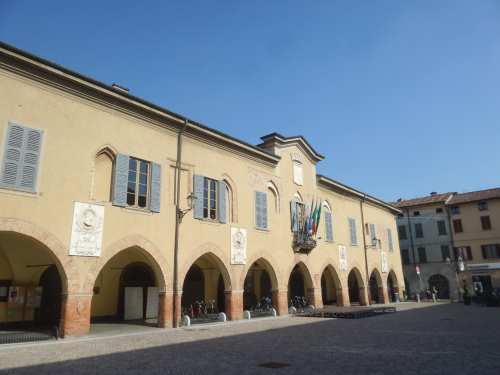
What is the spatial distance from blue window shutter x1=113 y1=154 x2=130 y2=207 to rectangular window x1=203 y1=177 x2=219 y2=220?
400 cm

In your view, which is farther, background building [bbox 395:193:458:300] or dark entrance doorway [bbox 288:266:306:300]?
background building [bbox 395:193:458:300]

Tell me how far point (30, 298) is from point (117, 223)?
215 inches

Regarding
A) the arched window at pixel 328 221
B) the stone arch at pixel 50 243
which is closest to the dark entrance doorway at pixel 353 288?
the arched window at pixel 328 221

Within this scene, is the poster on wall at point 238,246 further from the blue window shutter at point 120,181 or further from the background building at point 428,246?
the background building at point 428,246

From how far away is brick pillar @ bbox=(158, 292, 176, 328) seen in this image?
14.5 metres

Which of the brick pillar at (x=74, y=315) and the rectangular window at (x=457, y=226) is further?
the rectangular window at (x=457, y=226)

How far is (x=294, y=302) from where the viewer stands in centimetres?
2477

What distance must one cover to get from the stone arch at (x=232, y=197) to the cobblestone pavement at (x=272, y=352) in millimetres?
5693

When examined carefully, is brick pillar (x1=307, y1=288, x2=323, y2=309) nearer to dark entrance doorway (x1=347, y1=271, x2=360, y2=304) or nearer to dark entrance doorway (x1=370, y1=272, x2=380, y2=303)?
dark entrance doorway (x1=347, y1=271, x2=360, y2=304)

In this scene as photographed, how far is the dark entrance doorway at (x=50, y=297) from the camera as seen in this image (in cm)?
1595

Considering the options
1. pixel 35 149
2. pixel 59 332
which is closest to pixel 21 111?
pixel 35 149

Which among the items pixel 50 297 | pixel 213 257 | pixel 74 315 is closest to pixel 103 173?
pixel 74 315

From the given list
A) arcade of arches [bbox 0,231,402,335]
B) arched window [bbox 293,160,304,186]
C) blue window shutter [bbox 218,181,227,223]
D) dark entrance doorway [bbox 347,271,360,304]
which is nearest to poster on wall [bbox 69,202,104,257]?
arcade of arches [bbox 0,231,402,335]

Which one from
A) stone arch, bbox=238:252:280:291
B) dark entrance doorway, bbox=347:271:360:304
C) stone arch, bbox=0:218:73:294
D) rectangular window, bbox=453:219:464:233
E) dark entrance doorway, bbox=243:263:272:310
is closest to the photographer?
stone arch, bbox=0:218:73:294
